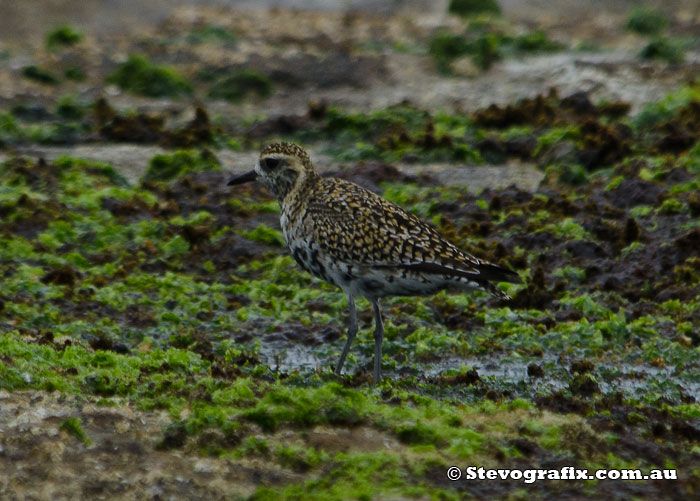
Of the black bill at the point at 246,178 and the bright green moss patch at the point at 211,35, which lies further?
the bright green moss patch at the point at 211,35

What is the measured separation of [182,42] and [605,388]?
16.9 meters

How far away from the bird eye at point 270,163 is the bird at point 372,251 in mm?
371

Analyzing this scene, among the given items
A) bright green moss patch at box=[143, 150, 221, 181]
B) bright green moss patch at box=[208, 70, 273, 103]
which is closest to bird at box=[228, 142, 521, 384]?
bright green moss patch at box=[143, 150, 221, 181]

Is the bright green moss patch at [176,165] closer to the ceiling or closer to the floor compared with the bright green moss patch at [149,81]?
closer to the floor

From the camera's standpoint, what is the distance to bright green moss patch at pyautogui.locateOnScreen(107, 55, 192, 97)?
1978cm

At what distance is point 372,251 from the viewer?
862cm

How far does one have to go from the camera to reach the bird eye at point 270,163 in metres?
9.69

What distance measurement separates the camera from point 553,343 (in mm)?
9992

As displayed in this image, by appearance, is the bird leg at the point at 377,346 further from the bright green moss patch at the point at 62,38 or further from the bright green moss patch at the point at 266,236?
the bright green moss patch at the point at 62,38

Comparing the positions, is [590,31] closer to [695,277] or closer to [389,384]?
[695,277]

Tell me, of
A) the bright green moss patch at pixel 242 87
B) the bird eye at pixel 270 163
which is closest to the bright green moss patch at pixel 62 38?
the bright green moss patch at pixel 242 87

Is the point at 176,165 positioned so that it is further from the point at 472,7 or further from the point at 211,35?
the point at 472,7

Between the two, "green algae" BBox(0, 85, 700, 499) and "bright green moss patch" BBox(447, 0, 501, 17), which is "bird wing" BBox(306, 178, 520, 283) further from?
"bright green moss patch" BBox(447, 0, 501, 17)

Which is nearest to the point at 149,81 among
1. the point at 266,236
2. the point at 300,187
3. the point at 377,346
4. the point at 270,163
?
the point at 266,236
